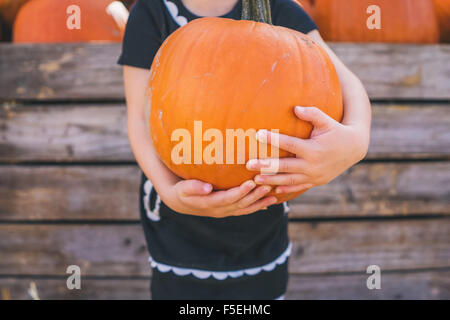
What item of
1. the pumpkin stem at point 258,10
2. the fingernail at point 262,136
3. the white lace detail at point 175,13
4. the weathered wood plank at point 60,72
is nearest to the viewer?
the fingernail at point 262,136

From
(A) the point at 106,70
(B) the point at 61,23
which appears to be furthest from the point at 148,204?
(B) the point at 61,23

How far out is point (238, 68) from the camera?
46 cm

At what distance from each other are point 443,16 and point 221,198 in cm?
122

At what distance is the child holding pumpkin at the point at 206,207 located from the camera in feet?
1.67

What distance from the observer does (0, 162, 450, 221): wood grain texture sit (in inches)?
40.4

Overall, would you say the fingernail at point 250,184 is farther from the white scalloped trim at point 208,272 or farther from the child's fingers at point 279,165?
the white scalloped trim at point 208,272

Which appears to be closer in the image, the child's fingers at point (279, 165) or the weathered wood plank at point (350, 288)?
the child's fingers at point (279, 165)

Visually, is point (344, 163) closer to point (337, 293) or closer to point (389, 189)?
point (389, 189)

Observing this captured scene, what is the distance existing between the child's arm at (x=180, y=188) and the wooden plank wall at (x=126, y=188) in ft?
1.24

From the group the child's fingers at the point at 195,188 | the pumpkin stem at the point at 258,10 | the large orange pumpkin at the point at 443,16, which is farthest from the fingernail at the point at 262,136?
the large orange pumpkin at the point at 443,16

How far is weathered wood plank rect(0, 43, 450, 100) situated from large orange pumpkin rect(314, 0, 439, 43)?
0.09 meters

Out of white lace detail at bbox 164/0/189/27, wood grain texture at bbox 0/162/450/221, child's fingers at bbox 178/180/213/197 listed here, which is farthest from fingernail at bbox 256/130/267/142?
wood grain texture at bbox 0/162/450/221

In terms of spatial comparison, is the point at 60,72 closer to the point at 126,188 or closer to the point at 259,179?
the point at 126,188

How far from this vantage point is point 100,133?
1023mm
